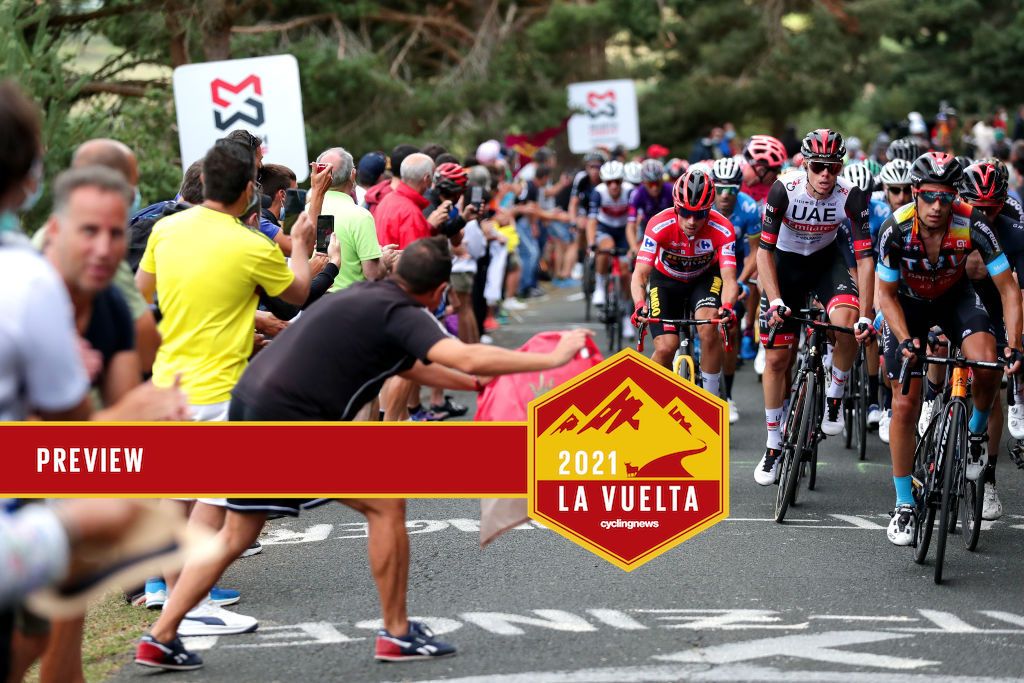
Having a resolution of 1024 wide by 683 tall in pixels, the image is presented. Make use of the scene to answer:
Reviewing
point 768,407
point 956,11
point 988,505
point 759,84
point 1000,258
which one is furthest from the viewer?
point 956,11

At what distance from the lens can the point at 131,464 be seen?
7.10 metres

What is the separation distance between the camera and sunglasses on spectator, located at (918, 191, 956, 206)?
8680 mm

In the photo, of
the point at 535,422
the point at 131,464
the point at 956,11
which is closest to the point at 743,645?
the point at 535,422

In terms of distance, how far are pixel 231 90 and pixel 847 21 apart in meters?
38.4

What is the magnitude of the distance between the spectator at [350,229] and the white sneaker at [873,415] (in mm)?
4546

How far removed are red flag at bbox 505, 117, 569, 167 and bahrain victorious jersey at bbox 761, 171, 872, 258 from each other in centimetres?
1904

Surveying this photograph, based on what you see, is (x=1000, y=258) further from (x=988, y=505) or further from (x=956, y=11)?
(x=956, y=11)

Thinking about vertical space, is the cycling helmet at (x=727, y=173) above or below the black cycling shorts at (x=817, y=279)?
above

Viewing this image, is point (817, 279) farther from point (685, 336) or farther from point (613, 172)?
point (613, 172)

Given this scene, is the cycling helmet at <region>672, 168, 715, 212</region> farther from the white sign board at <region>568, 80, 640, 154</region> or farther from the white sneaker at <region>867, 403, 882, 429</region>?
the white sign board at <region>568, 80, 640, 154</region>

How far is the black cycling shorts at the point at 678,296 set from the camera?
12070 millimetres

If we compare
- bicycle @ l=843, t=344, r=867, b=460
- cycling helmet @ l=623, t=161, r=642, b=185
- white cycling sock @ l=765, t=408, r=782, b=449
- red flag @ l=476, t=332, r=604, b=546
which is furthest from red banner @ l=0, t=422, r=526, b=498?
cycling helmet @ l=623, t=161, r=642, b=185

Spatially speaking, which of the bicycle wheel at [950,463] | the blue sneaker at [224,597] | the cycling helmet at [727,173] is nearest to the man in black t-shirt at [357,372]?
the blue sneaker at [224,597]

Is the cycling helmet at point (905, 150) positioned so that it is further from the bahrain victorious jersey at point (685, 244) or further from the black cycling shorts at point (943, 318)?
the black cycling shorts at point (943, 318)
